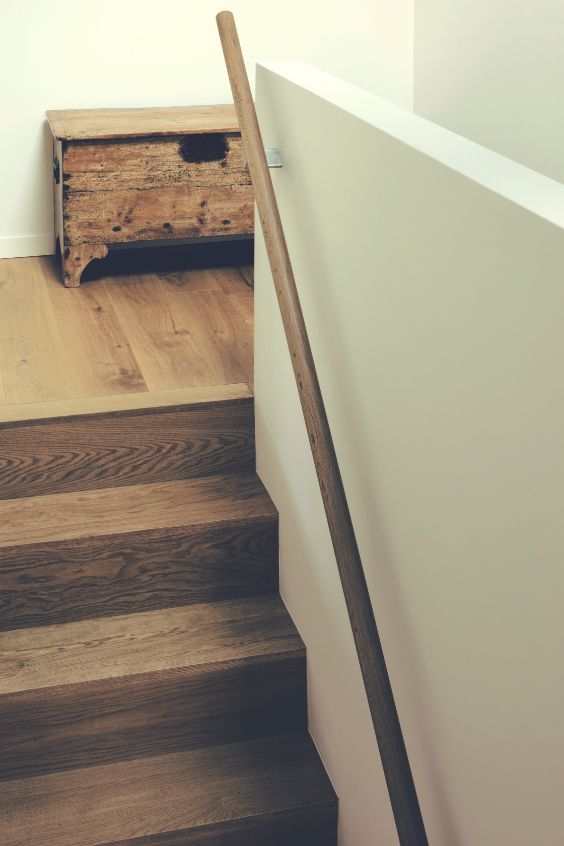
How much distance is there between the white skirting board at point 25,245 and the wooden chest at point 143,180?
30cm

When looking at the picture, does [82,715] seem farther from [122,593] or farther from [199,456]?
[199,456]

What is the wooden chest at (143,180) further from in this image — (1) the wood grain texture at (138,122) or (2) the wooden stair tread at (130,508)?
(2) the wooden stair tread at (130,508)

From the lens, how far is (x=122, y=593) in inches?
88.1

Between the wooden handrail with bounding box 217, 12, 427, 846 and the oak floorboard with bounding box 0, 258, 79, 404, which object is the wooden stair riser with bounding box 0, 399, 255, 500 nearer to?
the oak floorboard with bounding box 0, 258, 79, 404

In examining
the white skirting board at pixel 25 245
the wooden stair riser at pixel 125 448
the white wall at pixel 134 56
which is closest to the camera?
the wooden stair riser at pixel 125 448

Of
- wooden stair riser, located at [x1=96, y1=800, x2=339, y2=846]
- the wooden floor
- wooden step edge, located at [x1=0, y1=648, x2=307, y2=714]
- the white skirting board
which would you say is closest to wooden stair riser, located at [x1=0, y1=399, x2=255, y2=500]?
the wooden floor

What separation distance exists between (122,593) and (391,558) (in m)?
0.93

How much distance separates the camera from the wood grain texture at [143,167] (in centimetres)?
309

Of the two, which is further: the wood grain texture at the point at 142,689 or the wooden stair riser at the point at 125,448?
the wooden stair riser at the point at 125,448

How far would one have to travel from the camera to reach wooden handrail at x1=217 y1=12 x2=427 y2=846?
1.38 m

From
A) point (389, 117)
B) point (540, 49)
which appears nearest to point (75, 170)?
point (540, 49)

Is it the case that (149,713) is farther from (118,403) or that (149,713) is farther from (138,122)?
(138,122)

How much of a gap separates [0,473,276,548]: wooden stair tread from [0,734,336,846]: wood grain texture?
48cm

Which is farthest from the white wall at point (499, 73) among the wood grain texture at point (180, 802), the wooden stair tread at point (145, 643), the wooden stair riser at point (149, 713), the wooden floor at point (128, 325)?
the wood grain texture at point (180, 802)
